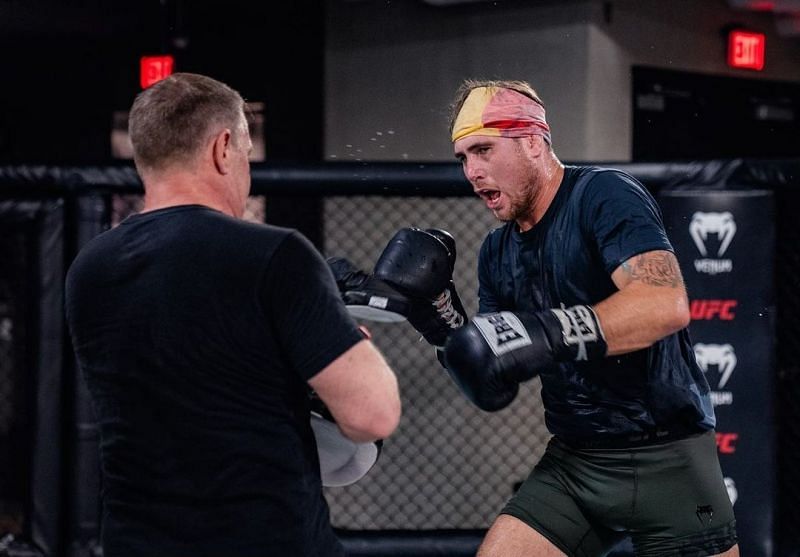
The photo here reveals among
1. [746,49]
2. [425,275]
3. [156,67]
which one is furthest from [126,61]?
[425,275]

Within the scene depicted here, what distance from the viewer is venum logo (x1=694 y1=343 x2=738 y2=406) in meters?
2.68

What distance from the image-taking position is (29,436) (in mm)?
2830

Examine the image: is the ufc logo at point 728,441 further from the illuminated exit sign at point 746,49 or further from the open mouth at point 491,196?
the illuminated exit sign at point 746,49

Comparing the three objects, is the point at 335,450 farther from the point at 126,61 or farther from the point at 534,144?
the point at 126,61

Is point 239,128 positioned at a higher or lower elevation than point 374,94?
lower

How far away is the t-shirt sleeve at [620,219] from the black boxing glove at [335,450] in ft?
1.77

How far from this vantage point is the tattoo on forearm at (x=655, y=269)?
5.64 feet

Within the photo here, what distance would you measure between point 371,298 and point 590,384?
46cm

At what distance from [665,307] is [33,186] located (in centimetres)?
185

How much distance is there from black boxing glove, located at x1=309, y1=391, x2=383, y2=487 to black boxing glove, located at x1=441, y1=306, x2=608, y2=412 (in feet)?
0.63

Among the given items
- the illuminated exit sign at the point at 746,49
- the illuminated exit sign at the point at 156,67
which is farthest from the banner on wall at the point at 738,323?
the illuminated exit sign at the point at 156,67

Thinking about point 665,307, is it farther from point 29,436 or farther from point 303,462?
point 29,436

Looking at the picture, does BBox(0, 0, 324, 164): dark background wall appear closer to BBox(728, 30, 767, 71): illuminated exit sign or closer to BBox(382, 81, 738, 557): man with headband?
BBox(728, 30, 767, 71): illuminated exit sign

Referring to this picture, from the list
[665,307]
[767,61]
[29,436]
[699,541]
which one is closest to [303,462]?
[665,307]
